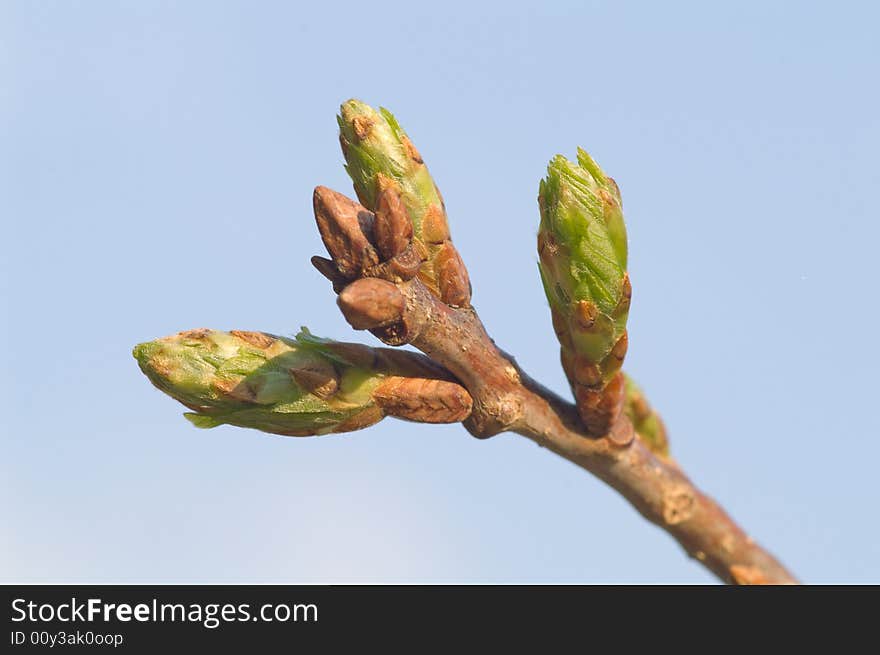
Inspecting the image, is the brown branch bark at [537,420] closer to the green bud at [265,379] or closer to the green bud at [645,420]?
the green bud at [645,420]

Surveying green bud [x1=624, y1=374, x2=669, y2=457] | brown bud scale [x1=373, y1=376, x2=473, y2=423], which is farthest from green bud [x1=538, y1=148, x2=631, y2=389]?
green bud [x1=624, y1=374, x2=669, y2=457]

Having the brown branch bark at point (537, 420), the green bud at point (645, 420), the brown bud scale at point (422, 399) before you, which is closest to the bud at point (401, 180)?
the brown branch bark at point (537, 420)

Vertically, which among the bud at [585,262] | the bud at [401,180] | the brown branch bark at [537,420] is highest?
the bud at [401,180]

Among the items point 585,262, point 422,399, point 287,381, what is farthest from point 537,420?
point 287,381

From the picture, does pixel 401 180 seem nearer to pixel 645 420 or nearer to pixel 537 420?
pixel 537 420

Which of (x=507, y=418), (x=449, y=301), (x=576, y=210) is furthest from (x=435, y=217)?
(x=507, y=418)

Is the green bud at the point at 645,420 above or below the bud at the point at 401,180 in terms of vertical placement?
below
